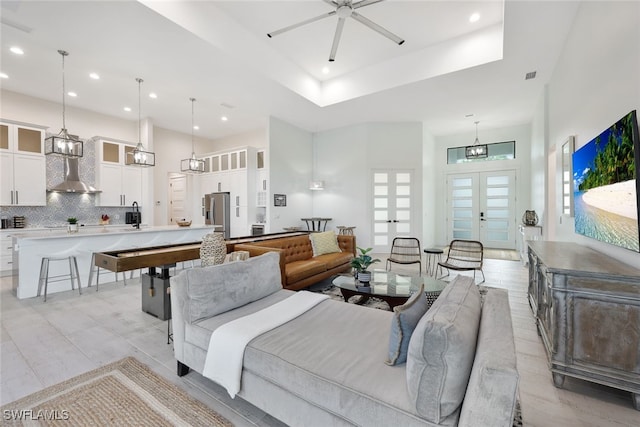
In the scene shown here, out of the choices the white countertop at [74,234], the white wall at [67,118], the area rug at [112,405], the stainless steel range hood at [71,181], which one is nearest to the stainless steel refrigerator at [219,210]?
the white countertop at [74,234]

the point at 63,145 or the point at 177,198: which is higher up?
the point at 63,145

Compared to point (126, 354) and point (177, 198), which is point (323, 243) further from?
point (177, 198)

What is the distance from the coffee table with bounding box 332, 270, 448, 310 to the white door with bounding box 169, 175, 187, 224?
6.83 metres

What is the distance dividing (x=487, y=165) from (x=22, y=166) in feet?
36.0

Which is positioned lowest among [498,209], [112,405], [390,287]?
[112,405]

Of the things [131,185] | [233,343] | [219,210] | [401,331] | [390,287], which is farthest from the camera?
[219,210]

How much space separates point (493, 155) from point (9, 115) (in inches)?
454

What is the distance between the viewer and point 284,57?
4945 mm

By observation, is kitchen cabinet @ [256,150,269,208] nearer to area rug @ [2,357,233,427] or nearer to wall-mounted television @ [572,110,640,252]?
area rug @ [2,357,233,427]

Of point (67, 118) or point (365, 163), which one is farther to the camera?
point (365, 163)

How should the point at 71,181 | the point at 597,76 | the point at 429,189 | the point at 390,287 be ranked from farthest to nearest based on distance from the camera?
the point at 429,189
the point at 71,181
the point at 390,287
the point at 597,76

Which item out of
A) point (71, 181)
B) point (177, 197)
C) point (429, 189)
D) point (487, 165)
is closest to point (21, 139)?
point (71, 181)

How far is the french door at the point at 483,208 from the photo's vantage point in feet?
25.1

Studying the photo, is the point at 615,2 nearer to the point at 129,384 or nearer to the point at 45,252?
the point at 129,384
